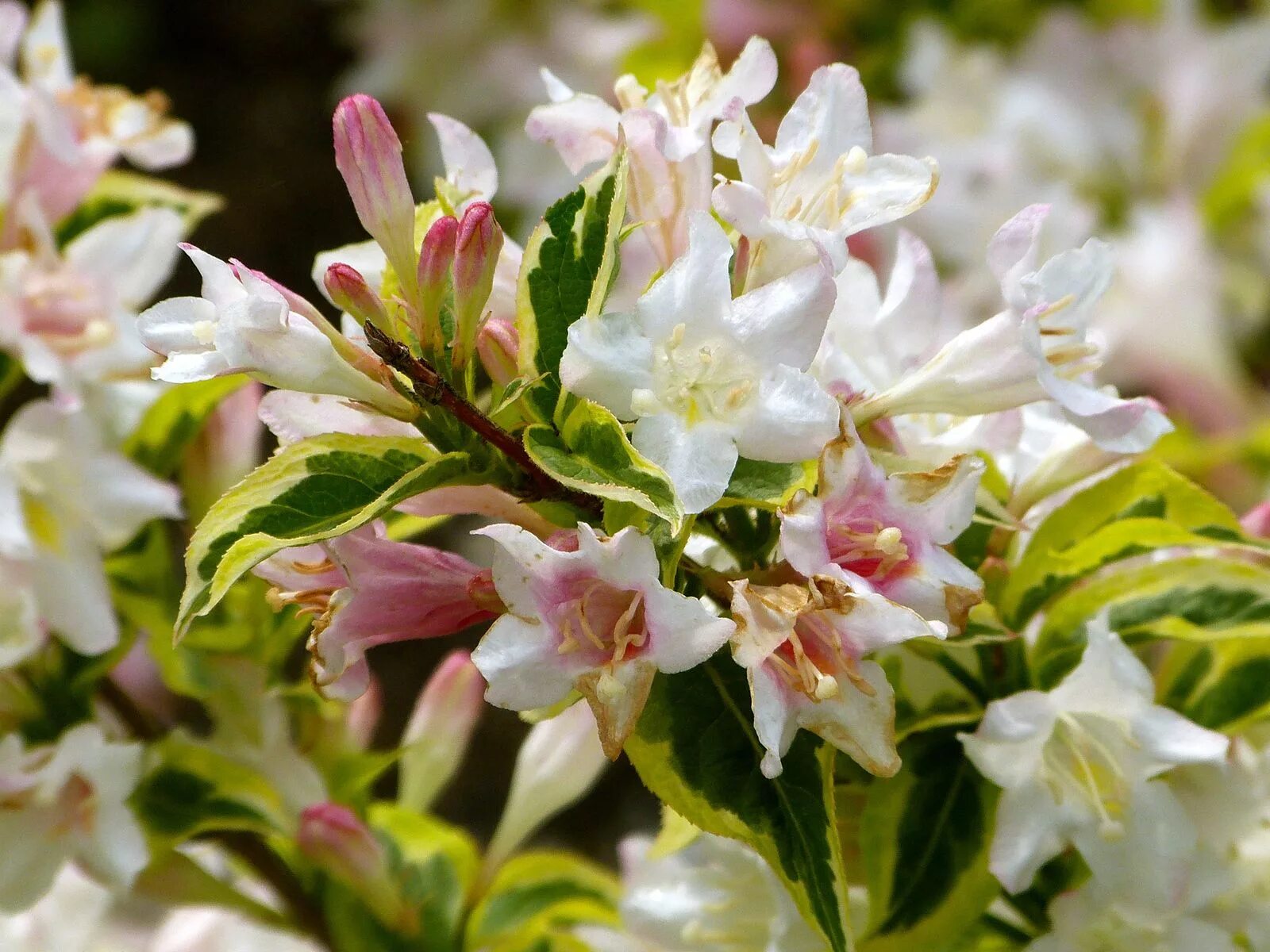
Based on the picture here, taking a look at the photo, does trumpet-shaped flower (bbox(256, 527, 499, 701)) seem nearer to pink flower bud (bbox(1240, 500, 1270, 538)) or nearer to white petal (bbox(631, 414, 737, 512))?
white petal (bbox(631, 414, 737, 512))

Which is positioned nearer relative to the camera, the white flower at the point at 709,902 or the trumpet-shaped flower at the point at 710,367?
the trumpet-shaped flower at the point at 710,367

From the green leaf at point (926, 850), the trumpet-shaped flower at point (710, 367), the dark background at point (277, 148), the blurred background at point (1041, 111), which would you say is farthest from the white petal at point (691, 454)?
the dark background at point (277, 148)

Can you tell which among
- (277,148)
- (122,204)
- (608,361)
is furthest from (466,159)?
(277,148)

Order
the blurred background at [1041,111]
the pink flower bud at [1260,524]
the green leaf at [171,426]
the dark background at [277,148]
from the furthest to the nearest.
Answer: the dark background at [277,148], the blurred background at [1041,111], the green leaf at [171,426], the pink flower bud at [1260,524]

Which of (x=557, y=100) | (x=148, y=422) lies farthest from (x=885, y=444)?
(x=148, y=422)

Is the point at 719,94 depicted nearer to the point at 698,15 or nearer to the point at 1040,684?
the point at 1040,684

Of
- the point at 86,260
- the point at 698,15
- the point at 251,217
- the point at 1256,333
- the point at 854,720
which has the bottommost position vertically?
the point at 251,217

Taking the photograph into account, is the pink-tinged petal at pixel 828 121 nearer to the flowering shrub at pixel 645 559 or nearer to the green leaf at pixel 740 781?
the flowering shrub at pixel 645 559
